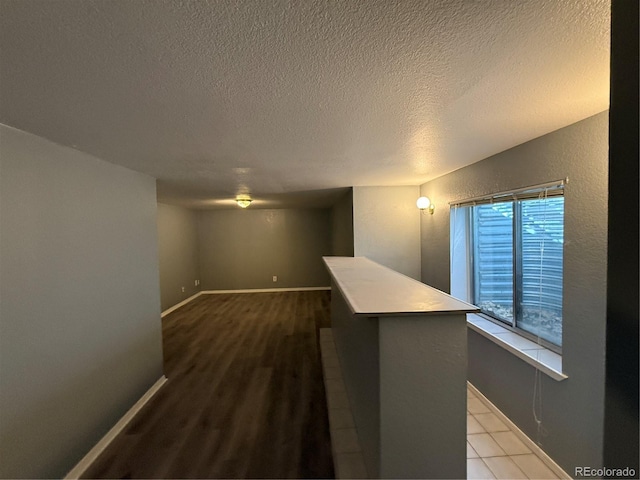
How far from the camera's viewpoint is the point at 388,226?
4059 mm

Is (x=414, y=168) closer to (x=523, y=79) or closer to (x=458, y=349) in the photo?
(x=523, y=79)

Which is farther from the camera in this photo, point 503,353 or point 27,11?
point 503,353

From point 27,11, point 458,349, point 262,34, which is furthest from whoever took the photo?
point 458,349

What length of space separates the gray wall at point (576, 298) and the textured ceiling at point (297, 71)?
0.55 ft

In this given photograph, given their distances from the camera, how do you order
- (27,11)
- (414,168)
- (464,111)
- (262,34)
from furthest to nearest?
1. (414,168)
2. (464,111)
3. (262,34)
4. (27,11)

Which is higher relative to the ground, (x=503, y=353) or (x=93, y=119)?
(x=93, y=119)

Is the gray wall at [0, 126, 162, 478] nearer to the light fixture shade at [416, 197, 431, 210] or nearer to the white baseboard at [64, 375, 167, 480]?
the white baseboard at [64, 375, 167, 480]

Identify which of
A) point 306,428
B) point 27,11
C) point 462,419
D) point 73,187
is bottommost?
point 306,428

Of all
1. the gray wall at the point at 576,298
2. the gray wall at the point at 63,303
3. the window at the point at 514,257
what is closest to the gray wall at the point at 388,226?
the window at the point at 514,257

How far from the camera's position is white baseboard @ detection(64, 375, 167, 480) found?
1860 millimetres

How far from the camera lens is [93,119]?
146 cm

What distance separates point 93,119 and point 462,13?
169cm

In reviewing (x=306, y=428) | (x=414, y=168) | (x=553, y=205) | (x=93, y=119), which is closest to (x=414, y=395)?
(x=306, y=428)

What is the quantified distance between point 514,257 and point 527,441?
1349 millimetres
